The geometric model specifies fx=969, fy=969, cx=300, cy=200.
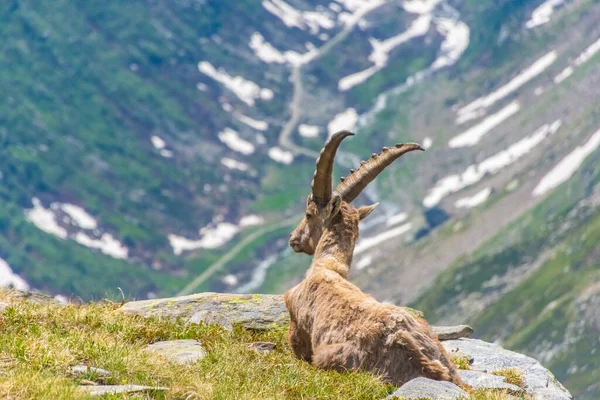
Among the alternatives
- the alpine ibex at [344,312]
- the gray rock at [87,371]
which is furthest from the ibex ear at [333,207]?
the gray rock at [87,371]

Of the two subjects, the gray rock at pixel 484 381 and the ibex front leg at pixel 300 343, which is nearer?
the gray rock at pixel 484 381

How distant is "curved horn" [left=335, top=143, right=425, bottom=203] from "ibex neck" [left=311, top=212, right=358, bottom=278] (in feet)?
2.35

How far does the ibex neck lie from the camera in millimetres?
20203

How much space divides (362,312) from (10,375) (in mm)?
6619

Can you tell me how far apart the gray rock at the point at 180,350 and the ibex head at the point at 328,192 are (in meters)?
4.56

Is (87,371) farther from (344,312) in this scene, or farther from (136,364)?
(344,312)

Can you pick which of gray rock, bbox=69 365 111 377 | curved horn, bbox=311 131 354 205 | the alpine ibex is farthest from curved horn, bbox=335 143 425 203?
gray rock, bbox=69 365 111 377

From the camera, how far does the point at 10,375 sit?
12.5 meters

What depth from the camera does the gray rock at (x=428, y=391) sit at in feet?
46.0

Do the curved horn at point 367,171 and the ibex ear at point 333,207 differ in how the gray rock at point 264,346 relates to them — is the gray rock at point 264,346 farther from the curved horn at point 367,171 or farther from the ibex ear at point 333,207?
the curved horn at point 367,171

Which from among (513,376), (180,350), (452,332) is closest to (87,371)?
(180,350)

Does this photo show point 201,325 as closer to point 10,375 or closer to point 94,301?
point 94,301

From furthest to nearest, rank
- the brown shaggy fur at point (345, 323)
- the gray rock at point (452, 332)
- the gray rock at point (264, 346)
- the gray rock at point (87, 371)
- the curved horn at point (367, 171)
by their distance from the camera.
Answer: the gray rock at point (452, 332)
the curved horn at point (367, 171)
the gray rock at point (264, 346)
the brown shaggy fur at point (345, 323)
the gray rock at point (87, 371)

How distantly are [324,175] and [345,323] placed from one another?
3964mm
